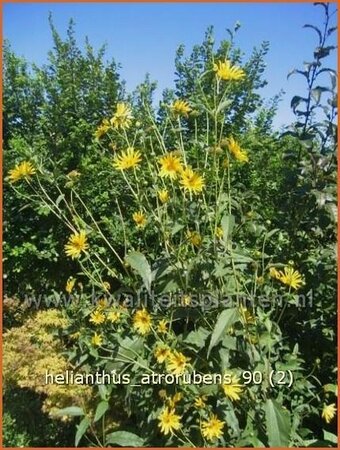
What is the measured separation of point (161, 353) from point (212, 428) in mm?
275

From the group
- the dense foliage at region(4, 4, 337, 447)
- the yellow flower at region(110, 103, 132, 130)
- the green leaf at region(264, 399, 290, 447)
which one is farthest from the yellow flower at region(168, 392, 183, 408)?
the yellow flower at region(110, 103, 132, 130)

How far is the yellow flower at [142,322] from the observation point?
159 centimetres

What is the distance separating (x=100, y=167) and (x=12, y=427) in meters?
1.46

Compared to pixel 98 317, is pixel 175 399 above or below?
below

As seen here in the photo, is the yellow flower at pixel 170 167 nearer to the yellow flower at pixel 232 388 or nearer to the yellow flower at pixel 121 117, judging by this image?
the yellow flower at pixel 121 117

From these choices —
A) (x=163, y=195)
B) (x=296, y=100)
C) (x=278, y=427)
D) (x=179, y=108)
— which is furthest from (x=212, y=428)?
(x=296, y=100)

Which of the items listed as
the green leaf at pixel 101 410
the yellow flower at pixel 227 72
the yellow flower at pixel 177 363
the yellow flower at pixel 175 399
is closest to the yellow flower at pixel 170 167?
the yellow flower at pixel 227 72

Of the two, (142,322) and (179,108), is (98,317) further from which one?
(179,108)

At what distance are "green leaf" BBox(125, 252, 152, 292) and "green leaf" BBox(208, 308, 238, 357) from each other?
249 millimetres

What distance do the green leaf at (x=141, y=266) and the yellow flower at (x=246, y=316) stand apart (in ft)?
1.00

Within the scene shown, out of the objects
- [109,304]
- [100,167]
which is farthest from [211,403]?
[100,167]

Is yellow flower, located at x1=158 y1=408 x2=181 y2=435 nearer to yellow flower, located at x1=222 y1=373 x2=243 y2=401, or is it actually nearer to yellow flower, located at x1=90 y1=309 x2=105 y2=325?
yellow flower, located at x1=222 y1=373 x2=243 y2=401

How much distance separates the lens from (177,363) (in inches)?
60.4

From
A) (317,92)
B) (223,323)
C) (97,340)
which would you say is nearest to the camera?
(223,323)
